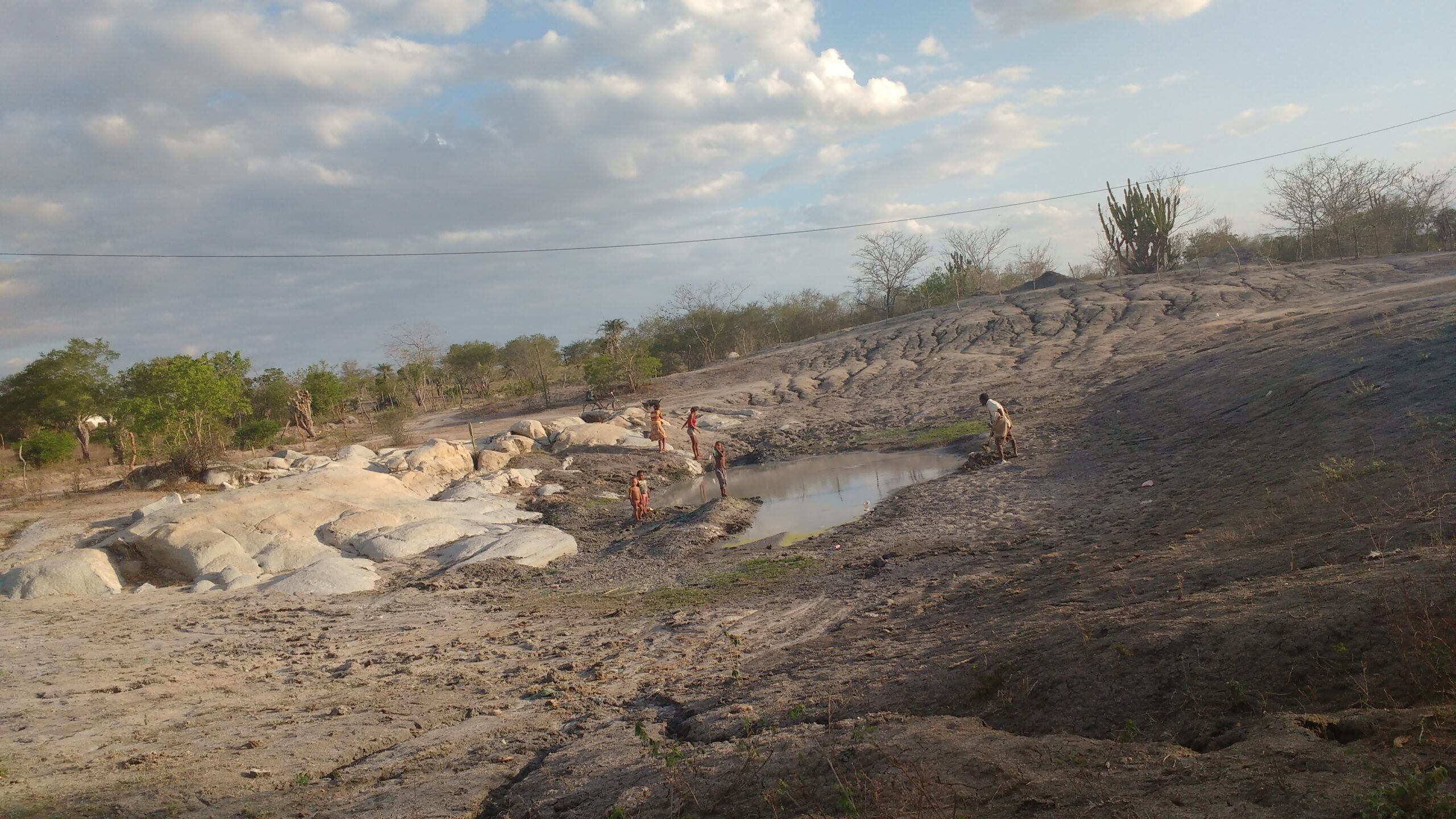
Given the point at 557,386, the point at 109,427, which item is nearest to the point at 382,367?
the point at 557,386

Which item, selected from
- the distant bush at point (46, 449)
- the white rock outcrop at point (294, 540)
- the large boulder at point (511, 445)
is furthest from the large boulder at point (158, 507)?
the distant bush at point (46, 449)

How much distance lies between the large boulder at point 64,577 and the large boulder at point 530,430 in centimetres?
1074

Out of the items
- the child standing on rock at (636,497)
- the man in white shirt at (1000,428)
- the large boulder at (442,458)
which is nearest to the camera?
the man in white shirt at (1000,428)

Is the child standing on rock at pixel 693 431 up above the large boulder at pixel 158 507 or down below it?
below

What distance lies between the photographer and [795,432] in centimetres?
2409

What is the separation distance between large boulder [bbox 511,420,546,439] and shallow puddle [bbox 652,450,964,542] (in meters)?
4.89

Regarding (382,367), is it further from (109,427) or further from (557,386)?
(109,427)

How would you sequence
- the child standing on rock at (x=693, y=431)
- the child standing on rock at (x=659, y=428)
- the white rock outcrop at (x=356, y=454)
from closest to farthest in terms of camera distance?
the white rock outcrop at (x=356, y=454) → the child standing on rock at (x=693, y=431) → the child standing on rock at (x=659, y=428)

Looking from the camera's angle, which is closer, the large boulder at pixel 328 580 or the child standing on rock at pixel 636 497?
the large boulder at pixel 328 580

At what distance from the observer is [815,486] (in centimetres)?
1745

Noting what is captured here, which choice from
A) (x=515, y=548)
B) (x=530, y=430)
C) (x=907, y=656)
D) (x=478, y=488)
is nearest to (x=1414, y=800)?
(x=907, y=656)

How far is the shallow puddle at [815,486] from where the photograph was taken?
14.2 meters

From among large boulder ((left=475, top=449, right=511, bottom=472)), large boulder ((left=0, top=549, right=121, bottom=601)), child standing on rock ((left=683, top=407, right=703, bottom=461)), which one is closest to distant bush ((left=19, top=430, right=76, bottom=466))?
large boulder ((left=475, top=449, right=511, bottom=472))

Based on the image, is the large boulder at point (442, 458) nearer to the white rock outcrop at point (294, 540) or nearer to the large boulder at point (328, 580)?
the white rock outcrop at point (294, 540)
